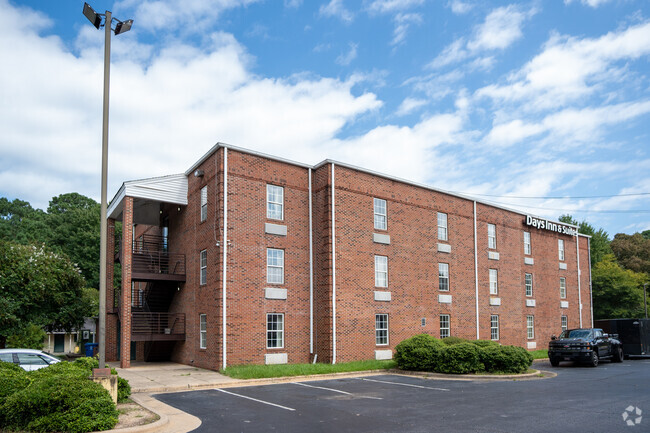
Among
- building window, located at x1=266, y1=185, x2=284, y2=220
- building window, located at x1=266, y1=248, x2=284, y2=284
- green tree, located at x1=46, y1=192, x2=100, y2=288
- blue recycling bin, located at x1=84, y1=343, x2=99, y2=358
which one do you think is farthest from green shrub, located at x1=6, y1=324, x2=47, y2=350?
green tree, located at x1=46, y1=192, x2=100, y2=288

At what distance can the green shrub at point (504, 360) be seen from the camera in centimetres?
2009

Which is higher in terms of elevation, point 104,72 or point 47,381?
point 104,72

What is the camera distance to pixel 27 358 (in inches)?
688

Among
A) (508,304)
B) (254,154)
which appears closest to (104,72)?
(254,154)

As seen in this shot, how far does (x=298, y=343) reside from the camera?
75.6 ft

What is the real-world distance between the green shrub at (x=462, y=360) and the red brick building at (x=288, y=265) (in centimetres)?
462

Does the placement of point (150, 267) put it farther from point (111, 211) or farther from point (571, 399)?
point (571, 399)

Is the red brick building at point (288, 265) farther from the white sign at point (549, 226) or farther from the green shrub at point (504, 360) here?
the white sign at point (549, 226)

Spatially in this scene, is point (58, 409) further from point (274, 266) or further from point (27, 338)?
point (27, 338)

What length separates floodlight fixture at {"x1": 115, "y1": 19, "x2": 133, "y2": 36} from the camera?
1296 centimetres

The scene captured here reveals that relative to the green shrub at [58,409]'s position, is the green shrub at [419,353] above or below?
below

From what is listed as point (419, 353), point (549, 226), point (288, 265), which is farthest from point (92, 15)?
point (549, 226)

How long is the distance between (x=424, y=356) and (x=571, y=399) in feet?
24.2

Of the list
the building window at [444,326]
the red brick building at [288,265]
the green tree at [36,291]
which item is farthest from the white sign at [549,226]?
the green tree at [36,291]
